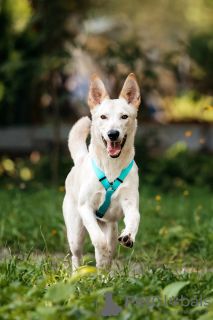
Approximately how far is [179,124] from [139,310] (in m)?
9.67

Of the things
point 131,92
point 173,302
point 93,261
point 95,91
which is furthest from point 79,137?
point 173,302

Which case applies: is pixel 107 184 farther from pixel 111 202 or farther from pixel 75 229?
pixel 75 229

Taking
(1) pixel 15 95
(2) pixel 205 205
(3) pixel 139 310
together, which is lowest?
(2) pixel 205 205

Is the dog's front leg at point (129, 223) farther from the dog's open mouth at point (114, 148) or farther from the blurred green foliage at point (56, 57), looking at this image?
the blurred green foliage at point (56, 57)

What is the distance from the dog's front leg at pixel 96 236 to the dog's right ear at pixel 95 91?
81cm

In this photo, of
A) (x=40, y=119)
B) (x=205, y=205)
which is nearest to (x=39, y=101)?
(x=40, y=119)

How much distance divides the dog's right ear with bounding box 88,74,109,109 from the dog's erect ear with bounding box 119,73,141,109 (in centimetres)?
14

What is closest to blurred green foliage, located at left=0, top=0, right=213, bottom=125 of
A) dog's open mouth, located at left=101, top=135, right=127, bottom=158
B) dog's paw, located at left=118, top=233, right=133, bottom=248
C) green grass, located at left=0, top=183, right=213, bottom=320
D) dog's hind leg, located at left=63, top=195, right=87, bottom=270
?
green grass, located at left=0, top=183, right=213, bottom=320

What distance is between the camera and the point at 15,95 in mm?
9391

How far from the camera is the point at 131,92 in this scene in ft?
12.7

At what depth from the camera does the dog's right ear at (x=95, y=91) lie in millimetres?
3855

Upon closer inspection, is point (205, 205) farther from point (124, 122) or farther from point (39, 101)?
point (39, 101)

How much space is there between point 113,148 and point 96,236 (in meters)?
0.65

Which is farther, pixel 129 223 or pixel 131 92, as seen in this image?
pixel 131 92
